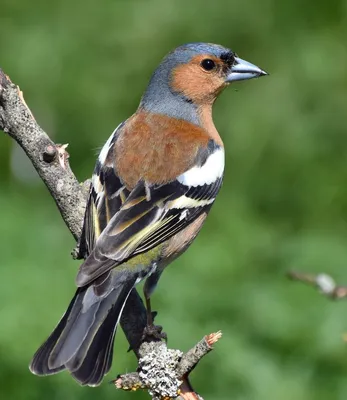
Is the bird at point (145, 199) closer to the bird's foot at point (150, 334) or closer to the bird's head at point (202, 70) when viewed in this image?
the bird's head at point (202, 70)

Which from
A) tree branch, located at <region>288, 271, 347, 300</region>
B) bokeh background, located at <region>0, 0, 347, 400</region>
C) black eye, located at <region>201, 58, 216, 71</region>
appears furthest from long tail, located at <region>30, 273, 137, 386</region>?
black eye, located at <region>201, 58, 216, 71</region>

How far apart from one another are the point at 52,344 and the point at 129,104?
4.62m

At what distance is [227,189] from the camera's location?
7.31 meters

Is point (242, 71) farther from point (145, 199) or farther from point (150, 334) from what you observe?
point (150, 334)

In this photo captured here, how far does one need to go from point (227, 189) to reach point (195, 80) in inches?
87.1

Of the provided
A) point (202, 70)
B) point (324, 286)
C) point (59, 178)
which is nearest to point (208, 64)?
point (202, 70)

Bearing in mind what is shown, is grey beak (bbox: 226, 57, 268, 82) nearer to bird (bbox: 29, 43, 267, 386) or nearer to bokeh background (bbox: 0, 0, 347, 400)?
bird (bbox: 29, 43, 267, 386)

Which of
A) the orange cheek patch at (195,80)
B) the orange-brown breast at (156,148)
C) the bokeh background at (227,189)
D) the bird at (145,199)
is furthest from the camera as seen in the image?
the orange cheek patch at (195,80)

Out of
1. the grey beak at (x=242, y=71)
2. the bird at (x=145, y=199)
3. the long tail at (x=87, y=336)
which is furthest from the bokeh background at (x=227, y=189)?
the grey beak at (x=242, y=71)

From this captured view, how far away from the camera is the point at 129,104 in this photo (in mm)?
8211

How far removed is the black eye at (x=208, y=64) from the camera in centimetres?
519

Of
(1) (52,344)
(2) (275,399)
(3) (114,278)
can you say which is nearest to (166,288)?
(2) (275,399)

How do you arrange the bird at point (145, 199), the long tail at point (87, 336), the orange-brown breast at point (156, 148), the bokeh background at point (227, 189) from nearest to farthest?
the long tail at point (87, 336)
the bird at point (145, 199)
the orange-brown breast at point (156, 148)
the bokeh background at point (227, 189)

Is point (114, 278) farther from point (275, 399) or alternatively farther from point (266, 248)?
point (266, 248)
